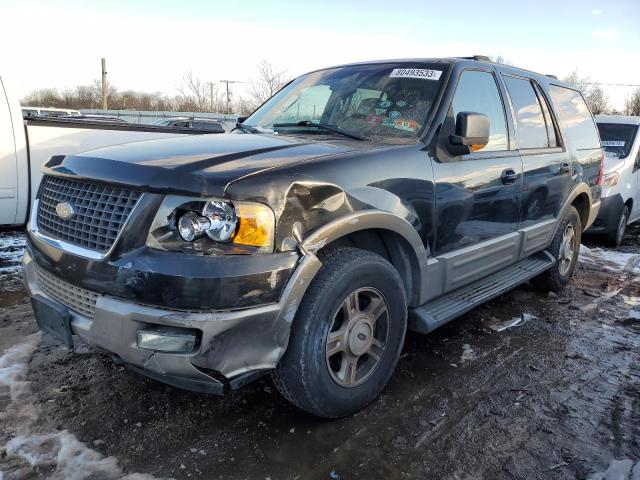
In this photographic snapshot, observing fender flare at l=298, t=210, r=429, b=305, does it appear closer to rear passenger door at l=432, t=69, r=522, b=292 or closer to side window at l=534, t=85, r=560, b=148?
rear passenger door at l=432, t=69, r=522, b=292

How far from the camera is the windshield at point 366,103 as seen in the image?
3.21 meters

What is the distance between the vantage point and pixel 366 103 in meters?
3.43

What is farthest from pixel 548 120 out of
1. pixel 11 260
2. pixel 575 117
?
pixel 11 260

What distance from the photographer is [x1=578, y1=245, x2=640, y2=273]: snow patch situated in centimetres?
626

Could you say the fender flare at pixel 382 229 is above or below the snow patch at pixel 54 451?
above

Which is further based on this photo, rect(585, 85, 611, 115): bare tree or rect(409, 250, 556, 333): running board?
rect(585, 85, 611, 115): bare tree

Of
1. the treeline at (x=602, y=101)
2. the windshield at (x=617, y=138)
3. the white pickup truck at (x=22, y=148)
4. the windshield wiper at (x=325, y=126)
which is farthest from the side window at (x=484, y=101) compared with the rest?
the treeline at (x=602, y=101)

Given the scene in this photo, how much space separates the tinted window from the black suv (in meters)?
1.05

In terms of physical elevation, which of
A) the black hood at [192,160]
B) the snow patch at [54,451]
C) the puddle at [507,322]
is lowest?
the puddle at [507,322]

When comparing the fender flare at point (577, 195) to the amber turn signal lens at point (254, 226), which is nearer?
the amber turn signal lens at point (254, 226)

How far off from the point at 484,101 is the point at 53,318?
3.10 metres

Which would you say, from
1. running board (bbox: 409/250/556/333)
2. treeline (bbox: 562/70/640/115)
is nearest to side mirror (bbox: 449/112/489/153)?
running board (bbox: 409/250/556/333)

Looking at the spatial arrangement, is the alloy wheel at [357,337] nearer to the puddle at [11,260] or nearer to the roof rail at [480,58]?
the roof rail at [480,58]

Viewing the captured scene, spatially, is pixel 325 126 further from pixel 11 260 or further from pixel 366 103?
pixel 11 260
